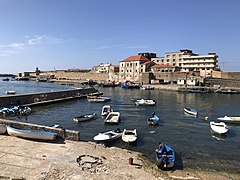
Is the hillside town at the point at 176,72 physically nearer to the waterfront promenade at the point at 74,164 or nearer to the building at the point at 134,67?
the building at the point at 134,67

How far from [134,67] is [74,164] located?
90883 mm

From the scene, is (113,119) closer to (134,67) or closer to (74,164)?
(74,164)

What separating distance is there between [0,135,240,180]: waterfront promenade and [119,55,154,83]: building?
8455 cm

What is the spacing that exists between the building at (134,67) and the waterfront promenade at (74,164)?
84.5m

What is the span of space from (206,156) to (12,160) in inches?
487

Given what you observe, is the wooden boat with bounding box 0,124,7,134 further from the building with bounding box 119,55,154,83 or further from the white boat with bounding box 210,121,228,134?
the building with bounding box 119,55,154,83

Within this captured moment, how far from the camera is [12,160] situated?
10.2 metres

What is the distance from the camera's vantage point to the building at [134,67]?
96.4 metres

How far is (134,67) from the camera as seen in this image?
326 feet

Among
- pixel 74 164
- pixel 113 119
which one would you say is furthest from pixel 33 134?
pixel 113 119

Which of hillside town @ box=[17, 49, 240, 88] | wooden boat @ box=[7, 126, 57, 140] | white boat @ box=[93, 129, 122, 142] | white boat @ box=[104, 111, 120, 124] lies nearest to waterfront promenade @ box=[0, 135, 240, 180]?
wooden boat @ box=[7, 126, 57, 140]

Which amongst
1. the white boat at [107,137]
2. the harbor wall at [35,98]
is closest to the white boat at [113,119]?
the white boat at [107,137]

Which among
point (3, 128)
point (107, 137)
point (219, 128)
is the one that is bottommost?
point (219, 128)

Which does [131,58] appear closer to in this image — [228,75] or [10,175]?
[228,75]
